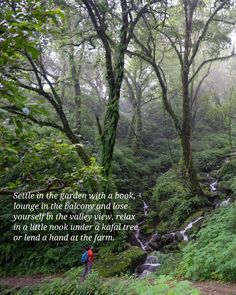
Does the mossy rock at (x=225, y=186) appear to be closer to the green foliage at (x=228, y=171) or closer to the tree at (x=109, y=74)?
the green foliage at (x=228, y=171)

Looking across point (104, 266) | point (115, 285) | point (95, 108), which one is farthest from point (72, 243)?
point (95, 108)

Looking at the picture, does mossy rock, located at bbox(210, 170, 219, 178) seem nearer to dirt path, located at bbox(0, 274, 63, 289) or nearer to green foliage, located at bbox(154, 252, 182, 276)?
green foliage, located at bbox(154, 252, 182, 276)

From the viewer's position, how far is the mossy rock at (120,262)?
7.55m

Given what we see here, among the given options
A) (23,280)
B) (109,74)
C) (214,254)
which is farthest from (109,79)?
(23,280)

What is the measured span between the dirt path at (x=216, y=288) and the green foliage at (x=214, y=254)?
0.21 metres

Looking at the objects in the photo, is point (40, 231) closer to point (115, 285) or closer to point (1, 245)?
point (1, 245)

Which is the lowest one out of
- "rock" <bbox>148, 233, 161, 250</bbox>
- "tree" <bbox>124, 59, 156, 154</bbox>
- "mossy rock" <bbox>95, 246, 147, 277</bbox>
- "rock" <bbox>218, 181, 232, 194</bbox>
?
"mossy rock" <bbox>95, 246, 147, 277</bbox>

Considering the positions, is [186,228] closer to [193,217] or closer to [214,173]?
[193,217]

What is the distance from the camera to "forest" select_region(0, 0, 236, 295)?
265 cm

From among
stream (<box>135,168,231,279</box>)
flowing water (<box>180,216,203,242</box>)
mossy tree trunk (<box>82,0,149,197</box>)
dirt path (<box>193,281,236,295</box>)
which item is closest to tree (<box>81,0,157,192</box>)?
mossy tree trunk (<box>82,0,149,197</box>)

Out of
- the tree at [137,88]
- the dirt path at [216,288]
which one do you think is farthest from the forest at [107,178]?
the tree at [137,88]

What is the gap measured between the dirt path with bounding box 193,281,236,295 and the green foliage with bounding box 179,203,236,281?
211mm

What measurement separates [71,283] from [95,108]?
16.6 metres

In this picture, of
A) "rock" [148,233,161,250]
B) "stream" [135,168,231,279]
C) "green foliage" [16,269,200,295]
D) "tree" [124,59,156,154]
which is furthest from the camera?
"tree" [124,59,156,154]
